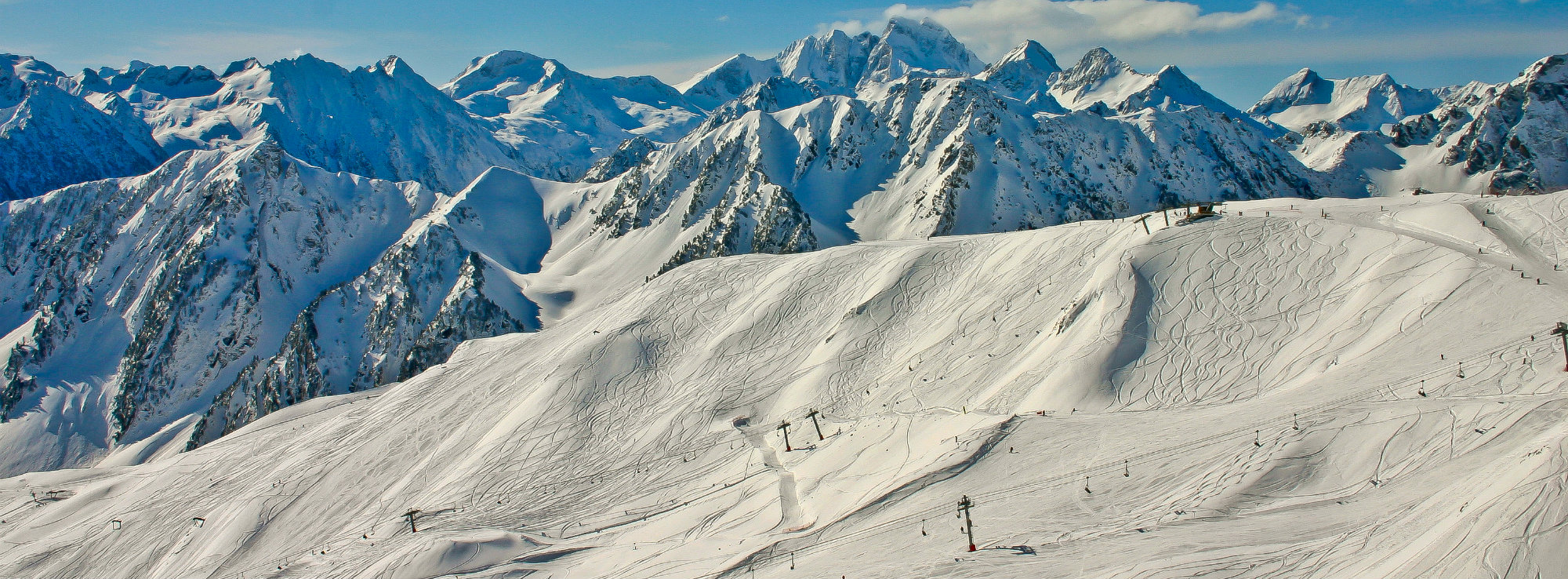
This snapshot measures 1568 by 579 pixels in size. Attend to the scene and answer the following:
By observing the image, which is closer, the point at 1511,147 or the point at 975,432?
the point at 975,432

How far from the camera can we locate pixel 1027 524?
1117 inches

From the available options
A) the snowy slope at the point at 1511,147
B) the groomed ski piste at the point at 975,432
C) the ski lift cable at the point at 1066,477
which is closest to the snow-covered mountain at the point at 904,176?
the snowy slope at the point at 1511,147

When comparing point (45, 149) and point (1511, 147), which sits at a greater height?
point (45, 149)

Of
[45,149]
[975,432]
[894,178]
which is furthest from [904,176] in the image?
[45,149]

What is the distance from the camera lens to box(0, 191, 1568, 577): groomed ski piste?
26.1m

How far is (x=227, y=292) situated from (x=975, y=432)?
129 metres

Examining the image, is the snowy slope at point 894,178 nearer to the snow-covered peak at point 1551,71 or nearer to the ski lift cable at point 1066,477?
the snow-covered peak at point 1551,71

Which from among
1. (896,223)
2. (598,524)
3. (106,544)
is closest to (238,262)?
(106,544)

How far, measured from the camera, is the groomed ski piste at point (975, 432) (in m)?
26.1

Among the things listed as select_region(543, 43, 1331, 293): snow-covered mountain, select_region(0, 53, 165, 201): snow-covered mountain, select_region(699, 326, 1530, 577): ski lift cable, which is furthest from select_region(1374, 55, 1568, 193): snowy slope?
select_region(0, 53, 165, 201): snow-covered mountain

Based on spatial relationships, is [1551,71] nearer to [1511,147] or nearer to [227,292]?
[1511,147]

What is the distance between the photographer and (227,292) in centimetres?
12450

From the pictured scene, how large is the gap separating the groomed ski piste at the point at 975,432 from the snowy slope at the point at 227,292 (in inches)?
1462

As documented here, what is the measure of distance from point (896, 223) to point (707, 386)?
79.0 meters
